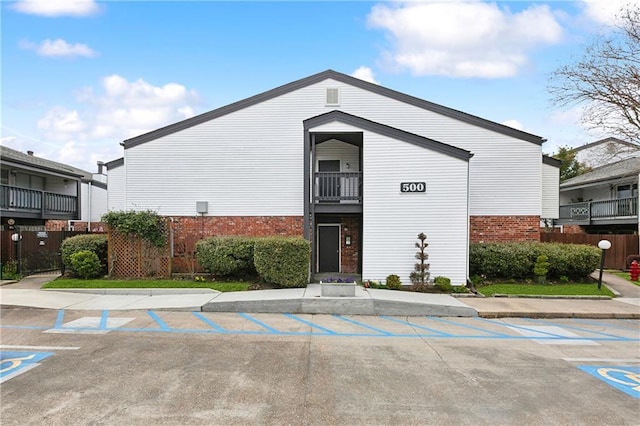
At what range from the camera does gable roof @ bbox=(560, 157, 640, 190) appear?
69.5 ft

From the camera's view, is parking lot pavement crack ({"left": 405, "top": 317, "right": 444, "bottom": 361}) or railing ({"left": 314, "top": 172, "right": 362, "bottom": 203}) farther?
railing ({"left": 314, "top": 172, "right": 362, "bottom": 203})

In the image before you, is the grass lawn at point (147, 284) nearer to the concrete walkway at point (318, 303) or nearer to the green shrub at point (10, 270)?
the concrete walkway at point (318, 303)

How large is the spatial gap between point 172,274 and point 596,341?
12324 mm

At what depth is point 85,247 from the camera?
12688mm

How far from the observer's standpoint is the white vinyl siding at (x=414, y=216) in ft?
40.2

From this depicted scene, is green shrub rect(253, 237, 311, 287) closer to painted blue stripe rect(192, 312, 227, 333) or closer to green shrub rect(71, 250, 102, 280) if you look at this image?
painted blue stripe rect(192, 312, 227, 333)

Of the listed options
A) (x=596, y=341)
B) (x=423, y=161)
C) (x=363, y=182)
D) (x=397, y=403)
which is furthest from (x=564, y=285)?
(x=397, y=403)

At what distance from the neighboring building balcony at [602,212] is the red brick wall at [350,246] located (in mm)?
16770

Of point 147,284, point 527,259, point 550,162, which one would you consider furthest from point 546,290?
point 147,284

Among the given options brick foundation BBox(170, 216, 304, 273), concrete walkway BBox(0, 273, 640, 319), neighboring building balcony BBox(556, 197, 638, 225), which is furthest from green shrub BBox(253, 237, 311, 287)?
neighboring building balcony BBox(556, 197, 638, 225)

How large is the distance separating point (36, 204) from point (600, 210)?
109 feet

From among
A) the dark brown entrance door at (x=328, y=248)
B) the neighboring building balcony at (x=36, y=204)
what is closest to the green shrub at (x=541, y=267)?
the dark brown entrance door at (x=328, y=248)

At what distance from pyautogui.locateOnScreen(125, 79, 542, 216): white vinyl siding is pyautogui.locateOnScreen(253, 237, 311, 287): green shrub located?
140 inches

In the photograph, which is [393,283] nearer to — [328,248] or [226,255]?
Result: [328,248]
